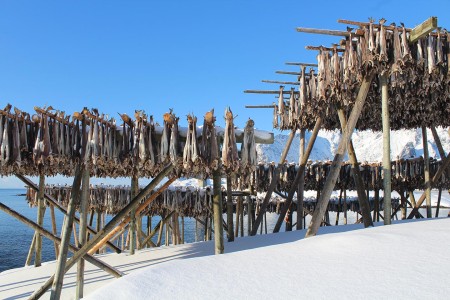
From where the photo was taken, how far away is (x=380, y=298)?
2350mm

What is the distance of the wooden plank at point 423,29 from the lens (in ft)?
16.5

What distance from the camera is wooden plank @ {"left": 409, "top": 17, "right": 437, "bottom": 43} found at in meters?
5.03

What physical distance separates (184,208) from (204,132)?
705cm

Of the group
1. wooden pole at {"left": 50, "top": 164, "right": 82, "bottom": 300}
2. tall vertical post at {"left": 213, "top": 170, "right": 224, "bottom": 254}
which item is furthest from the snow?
wooden pole at {"left": 50, "top": 164, "right": 82, "bottom": 300}

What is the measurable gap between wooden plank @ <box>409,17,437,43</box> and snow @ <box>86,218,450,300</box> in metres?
2.93

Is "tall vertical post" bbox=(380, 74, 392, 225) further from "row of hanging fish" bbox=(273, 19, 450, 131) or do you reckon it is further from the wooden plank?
the wooden plank

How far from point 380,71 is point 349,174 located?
A: 23.6 feet

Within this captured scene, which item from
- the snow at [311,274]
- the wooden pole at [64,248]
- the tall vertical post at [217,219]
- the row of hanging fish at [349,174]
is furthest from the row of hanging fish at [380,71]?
the wooden pole at [64,248]

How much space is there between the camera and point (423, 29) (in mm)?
5242

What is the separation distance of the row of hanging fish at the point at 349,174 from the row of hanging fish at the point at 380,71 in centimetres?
376

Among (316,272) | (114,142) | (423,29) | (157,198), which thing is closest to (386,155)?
(423,29)

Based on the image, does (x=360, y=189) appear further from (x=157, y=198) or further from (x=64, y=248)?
(x=157, y=198)

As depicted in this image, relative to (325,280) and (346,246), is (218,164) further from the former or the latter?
(325,280)

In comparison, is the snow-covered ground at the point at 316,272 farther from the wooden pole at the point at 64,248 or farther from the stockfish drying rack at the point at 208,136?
the wooden pole at the point at 64,248
